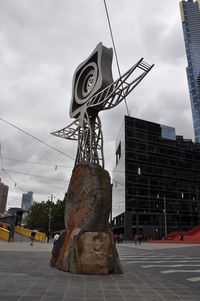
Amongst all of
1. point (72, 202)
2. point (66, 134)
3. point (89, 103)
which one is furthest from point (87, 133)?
point (72, 202)

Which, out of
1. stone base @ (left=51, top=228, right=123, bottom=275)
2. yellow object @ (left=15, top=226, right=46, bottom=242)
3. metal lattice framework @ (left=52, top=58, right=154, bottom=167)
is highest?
metal lattice framework @ (left=52, top=58, right=154, bottom=167)

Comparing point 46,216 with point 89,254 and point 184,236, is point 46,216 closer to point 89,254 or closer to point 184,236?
point 184,236

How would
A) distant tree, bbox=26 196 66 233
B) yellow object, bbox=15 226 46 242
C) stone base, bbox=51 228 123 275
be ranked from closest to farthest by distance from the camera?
stone base, bbox=51 228 123 275, yellow object, bbox=15 226 46 242, distant tree, bbox=26 196 66 233

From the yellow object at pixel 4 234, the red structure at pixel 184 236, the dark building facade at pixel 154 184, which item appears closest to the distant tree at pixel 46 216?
the dark building facade at pixel 154 184

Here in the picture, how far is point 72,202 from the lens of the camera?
10.6 m

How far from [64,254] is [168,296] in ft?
15.8

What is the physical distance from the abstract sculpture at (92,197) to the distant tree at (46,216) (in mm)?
48051

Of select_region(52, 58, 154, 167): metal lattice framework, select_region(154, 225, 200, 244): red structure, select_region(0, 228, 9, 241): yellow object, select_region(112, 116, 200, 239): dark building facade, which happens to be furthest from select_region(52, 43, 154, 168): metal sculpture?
select_region(112, 116, 200, 239): dark building facade

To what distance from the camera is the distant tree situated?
58938 millimetres

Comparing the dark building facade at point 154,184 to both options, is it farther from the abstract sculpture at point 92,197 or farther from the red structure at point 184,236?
the abstract sculpture at point 92,197

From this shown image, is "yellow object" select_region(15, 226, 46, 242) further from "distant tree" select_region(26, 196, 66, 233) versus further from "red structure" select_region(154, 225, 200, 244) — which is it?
"distant tree" select_region(26, 196, 66, 233)

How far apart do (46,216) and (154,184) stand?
28.9 m

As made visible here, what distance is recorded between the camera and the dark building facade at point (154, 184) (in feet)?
190

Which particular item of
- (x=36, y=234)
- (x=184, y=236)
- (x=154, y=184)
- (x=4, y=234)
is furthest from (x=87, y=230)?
(x=154, y=184)
